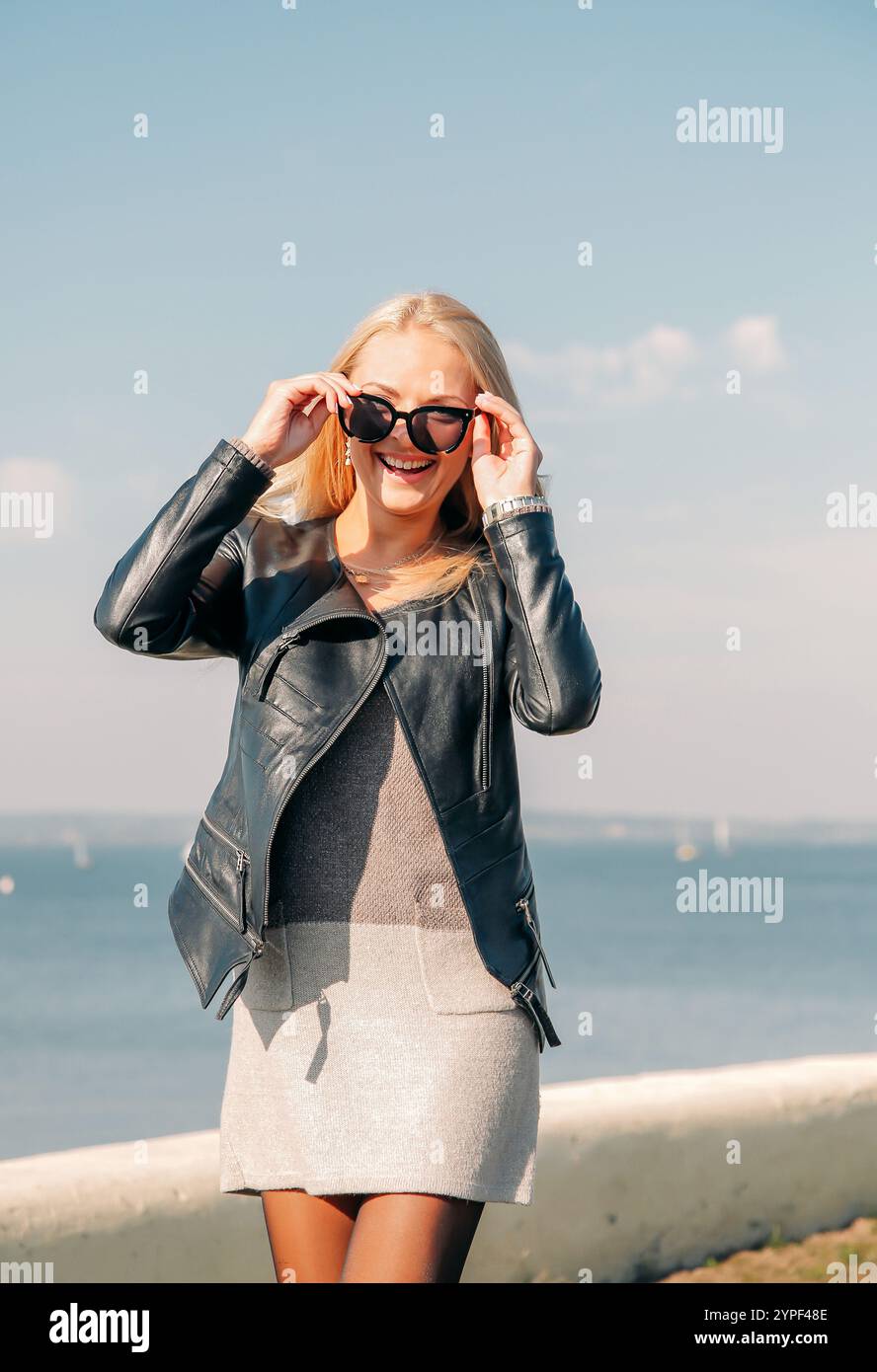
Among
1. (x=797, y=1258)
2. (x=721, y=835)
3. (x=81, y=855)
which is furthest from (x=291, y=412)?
(x=721, y=835)

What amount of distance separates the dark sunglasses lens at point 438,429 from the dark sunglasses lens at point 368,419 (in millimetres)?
48

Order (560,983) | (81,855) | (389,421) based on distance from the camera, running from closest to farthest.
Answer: (389,421)
(560,983)
(81,855)

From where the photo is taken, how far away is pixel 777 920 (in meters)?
20.9

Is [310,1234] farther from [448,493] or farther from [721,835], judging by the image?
[721,835]

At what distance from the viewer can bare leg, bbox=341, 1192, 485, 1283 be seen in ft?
7.43

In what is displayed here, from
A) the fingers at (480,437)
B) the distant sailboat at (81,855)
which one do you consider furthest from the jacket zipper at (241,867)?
the distant sailboat at (81,855)

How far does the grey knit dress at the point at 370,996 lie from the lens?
238 centimetres

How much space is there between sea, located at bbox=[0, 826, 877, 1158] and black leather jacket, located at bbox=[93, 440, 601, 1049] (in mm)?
5219

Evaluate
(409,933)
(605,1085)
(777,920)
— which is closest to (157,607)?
(409,933)

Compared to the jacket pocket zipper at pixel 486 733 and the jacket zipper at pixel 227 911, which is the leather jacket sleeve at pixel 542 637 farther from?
the jacket zipper at pixel 227 911

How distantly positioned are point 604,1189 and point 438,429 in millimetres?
2605

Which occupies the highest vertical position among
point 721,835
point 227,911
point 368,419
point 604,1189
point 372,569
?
point 368,419

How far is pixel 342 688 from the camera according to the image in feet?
8.05

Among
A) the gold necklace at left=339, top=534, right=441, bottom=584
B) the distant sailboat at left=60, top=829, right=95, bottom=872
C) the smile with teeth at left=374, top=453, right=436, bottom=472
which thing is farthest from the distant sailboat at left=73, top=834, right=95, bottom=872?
the smile with teeth at left=374, top=453, right=436, bottom=472
